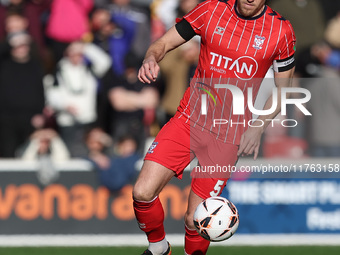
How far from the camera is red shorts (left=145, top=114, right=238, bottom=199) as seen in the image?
25.4ft

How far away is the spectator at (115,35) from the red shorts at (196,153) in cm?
403

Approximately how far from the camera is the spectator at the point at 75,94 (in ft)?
→ 37.8

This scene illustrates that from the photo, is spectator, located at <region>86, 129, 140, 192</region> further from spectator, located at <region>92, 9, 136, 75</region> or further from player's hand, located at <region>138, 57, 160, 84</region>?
player's hand, located at <region>138, 57, 160, 84</region>

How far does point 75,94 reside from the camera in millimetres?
11578

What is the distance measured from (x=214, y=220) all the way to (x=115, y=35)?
16.3ft

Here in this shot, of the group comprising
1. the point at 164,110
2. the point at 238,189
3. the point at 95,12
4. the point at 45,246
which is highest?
the point at 95,12

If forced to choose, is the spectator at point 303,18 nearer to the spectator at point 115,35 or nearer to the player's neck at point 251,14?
the spectator at point 115,35

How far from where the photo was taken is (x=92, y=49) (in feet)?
39.0

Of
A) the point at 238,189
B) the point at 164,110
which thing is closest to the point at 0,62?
the point at 164,110

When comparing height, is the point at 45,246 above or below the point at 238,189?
below

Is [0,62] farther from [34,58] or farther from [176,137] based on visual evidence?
[176,137]

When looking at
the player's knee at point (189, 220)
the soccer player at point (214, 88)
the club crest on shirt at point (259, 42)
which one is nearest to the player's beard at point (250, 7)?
the soccer player at point (214, 88)

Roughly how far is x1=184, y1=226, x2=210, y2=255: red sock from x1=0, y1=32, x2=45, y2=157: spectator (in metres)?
3.78

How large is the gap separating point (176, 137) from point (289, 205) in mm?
3960
